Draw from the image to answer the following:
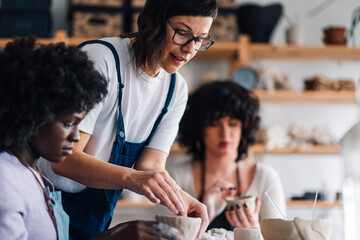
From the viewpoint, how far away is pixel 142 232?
91 cm

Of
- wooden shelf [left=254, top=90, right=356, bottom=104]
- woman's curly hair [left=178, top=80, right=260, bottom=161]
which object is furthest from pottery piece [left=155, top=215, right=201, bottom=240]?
wooden shelf [left=254, top=90, right=356, bottom=104]

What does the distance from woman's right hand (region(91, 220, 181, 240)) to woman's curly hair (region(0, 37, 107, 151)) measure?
0.87 feet

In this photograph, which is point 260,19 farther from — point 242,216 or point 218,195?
point 242,216

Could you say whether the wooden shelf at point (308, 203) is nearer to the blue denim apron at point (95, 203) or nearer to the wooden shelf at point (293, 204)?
the wooden shelf at point (293, 204)

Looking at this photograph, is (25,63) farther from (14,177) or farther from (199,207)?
(199,207)

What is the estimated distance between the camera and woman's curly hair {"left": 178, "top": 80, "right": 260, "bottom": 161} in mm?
2352

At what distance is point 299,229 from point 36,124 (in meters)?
0.58

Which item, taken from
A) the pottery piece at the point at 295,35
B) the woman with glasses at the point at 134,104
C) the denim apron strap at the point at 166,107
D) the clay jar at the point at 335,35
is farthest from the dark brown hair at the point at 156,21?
the clay jar at the point at 335,35

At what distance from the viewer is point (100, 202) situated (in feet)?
4.78

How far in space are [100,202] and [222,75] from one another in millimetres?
2476

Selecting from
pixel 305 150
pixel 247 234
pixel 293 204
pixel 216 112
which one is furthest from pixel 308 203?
pixel 247 234

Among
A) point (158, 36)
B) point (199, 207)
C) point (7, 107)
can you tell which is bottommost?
point (199, 207)

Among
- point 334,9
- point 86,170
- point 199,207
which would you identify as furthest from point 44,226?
point 334,9

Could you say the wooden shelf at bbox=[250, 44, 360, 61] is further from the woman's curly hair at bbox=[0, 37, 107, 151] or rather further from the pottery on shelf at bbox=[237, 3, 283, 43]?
the woman's curly hair at bbox=[0, 37, 107, 151]
